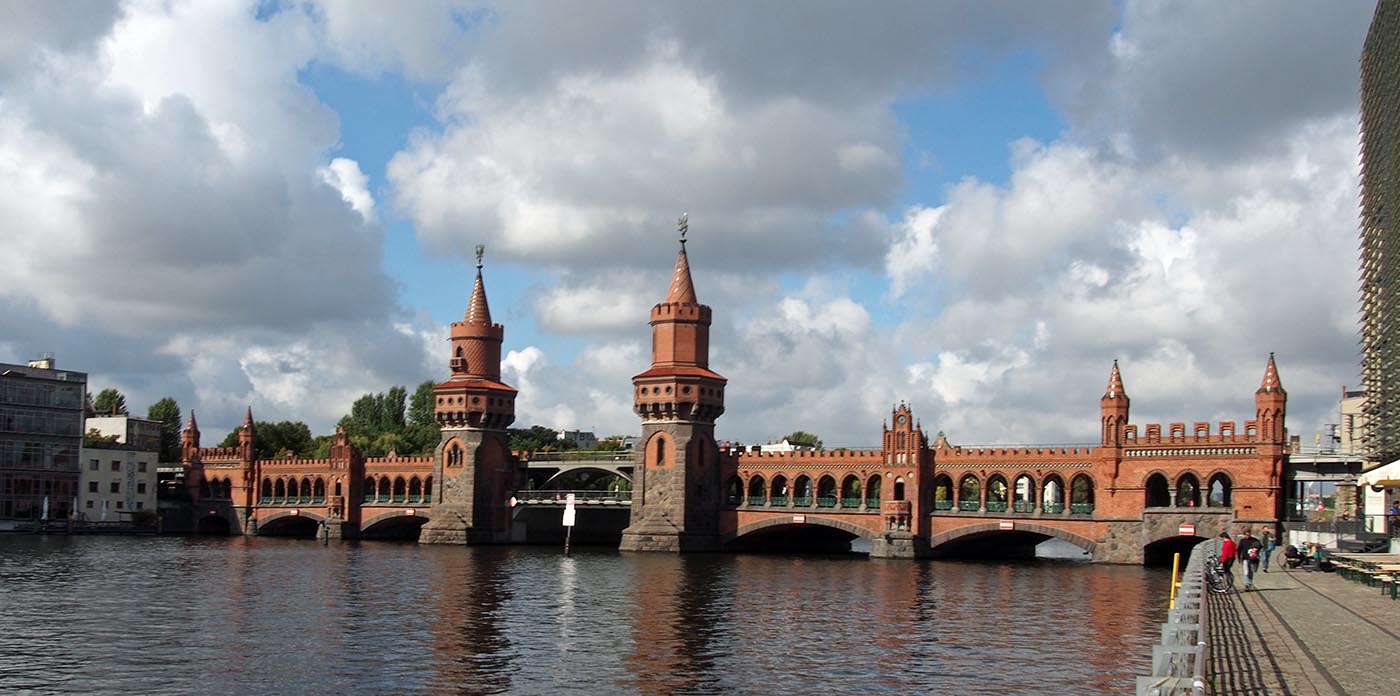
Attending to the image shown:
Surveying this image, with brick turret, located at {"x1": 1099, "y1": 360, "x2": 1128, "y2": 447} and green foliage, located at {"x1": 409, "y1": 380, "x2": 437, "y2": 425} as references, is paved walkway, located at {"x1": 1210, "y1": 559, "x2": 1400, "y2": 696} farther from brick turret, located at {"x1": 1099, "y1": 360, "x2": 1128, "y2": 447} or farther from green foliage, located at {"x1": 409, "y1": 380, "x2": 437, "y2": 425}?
green foliage, located at {"x1": 409, "y1": 380, "x2": 437, "y2": 425}

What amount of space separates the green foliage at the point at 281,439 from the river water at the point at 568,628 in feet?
262

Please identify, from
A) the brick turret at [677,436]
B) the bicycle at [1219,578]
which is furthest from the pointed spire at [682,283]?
the bicycle at [1219,578]

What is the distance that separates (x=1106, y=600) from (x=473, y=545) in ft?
200

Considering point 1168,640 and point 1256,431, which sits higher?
point 1256,431

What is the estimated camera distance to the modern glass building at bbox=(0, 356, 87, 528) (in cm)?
12912

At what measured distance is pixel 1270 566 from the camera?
60969 millimetres

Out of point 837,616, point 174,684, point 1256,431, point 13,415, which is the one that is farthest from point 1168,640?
Answer: point 13,415

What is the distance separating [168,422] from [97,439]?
3581 cm

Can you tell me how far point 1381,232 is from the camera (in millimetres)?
83750

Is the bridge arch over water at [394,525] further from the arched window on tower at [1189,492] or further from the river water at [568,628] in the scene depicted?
the arched window on tower at [1189,492]

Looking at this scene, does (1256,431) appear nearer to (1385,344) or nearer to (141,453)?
(1385,344)

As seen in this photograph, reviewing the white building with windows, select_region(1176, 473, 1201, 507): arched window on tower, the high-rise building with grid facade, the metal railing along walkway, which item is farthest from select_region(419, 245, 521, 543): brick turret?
the metal railing along walkway

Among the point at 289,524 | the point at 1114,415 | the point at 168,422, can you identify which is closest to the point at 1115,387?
the point at 1114,415

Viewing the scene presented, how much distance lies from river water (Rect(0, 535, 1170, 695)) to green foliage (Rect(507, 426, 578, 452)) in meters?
99.5
